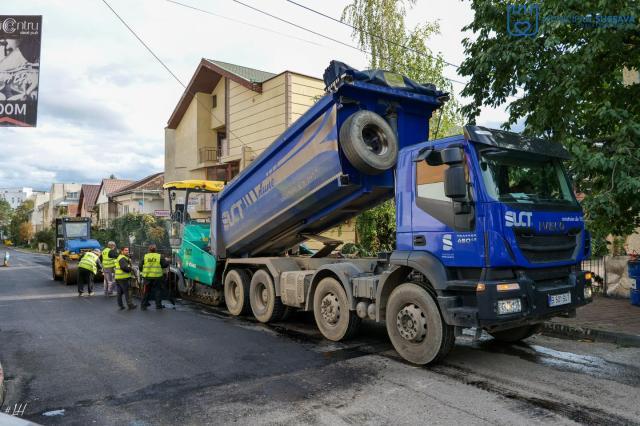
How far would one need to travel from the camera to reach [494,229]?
16.8 ft

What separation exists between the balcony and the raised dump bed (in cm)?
1738

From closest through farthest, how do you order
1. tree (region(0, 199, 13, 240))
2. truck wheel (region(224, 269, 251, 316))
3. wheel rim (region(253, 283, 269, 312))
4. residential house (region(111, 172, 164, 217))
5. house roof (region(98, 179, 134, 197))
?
wheel rim (region(253, 283, 269, 312)), truck wheel (region(224, 269, 251, 316)), residential house (region(111, 172, 164, 217)), house roof (region(98, 179, 134, 197)), tree (region(0, 199, 13, 240))

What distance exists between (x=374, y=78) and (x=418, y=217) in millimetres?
2150

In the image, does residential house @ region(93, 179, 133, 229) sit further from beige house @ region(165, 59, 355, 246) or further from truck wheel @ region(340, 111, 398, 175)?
truck wheel @ region(340, 111, 398, 175)

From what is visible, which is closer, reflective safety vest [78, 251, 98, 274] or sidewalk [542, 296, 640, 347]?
sidewalk [542, 296, 640, 347]

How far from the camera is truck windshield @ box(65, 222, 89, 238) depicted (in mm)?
18438

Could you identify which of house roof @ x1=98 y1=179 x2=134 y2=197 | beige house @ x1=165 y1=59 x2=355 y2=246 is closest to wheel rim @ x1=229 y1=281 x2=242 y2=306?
beige house @ x1=165 y1=59 x2=355 y2=246

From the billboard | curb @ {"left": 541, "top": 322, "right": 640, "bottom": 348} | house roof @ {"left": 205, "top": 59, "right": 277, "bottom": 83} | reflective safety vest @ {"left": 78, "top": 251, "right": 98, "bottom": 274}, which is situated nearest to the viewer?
the billboard

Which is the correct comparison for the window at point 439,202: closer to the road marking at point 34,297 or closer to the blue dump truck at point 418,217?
the blue dump truck at point 418,217

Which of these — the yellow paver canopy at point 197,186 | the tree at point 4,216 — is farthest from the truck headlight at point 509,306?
the tree at point 4,216

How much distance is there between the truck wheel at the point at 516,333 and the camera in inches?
266

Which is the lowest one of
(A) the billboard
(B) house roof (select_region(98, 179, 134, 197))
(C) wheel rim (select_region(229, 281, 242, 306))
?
(C) wheel rim (select_region(229, 281, 242, 306))

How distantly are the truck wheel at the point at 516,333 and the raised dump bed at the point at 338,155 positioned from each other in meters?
2.61

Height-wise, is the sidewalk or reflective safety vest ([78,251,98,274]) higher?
reflective safety vest ([78,251,98,274])
